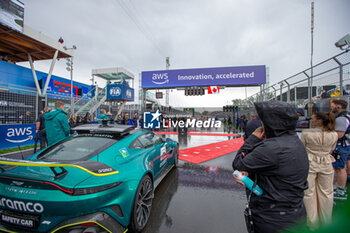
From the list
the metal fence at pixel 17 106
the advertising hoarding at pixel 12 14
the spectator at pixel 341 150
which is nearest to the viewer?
the spectator at pixel 341 150

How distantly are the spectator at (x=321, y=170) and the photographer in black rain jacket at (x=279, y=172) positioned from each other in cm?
144

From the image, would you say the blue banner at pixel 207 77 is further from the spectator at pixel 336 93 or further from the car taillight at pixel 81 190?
the car taillight at pixel 81 190

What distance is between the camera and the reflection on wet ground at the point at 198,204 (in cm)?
231

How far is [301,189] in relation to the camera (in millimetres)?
1261

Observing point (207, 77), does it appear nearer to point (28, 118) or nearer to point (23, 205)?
point (28, 118)

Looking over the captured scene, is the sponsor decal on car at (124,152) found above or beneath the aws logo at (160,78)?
beneath

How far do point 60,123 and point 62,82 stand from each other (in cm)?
1806

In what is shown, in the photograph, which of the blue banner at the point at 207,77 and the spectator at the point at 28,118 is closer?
the spectator at the point at 28,118

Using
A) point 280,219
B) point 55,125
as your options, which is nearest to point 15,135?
point 55,125

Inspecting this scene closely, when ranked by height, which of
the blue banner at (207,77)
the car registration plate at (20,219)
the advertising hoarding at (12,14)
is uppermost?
the advertising hoarding at (12,14)

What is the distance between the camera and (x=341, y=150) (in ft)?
10.2

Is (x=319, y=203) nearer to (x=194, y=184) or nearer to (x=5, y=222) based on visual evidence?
(x=194, y=184)

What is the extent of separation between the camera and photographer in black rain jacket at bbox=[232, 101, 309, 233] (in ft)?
4.03

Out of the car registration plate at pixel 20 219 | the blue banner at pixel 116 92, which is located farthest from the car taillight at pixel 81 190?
the blue banner at pixel 116 92
